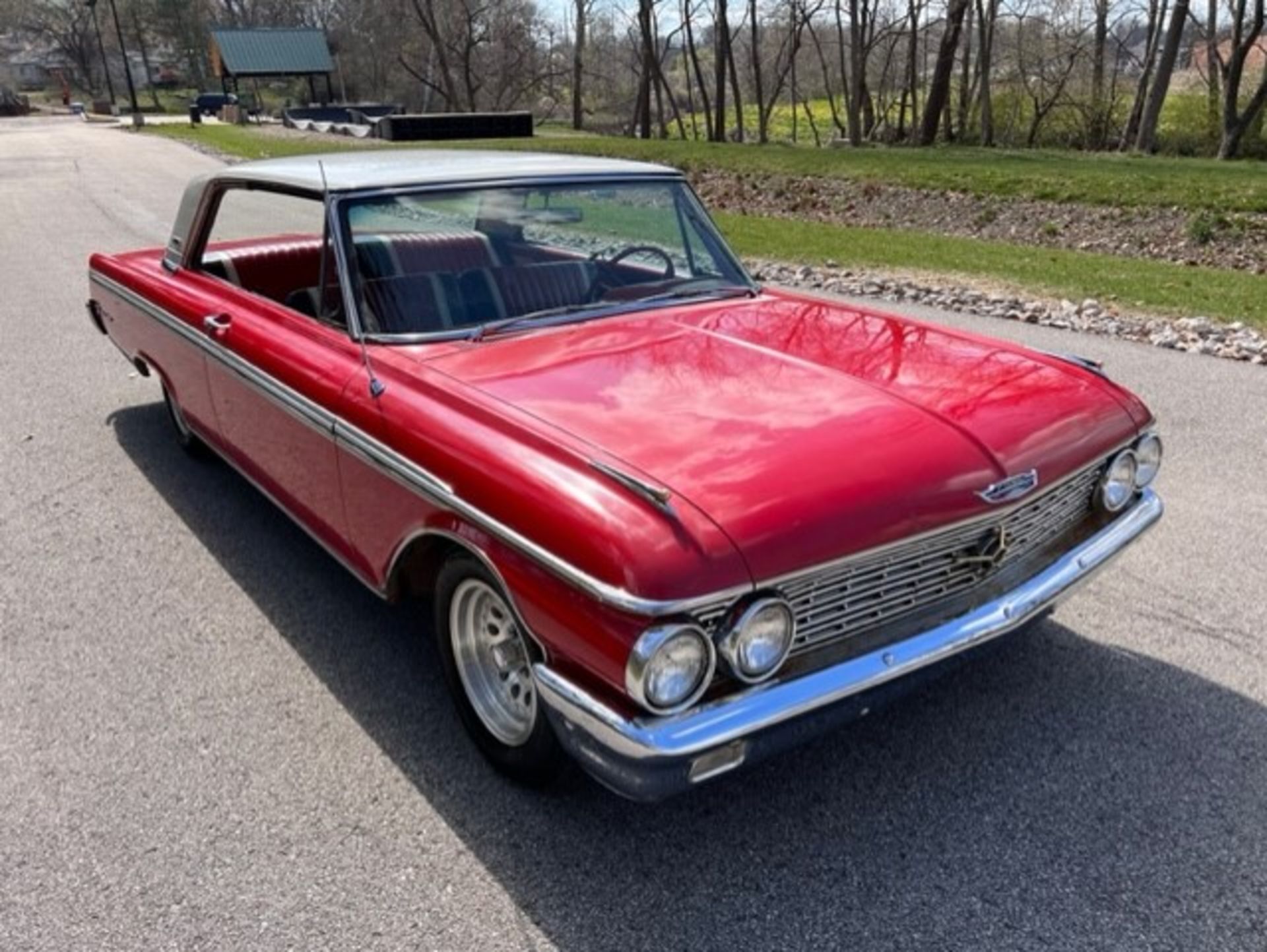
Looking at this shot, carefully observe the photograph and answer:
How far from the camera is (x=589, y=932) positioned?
223cm

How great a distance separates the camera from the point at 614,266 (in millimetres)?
3725

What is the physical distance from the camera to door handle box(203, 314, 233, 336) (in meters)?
3.89

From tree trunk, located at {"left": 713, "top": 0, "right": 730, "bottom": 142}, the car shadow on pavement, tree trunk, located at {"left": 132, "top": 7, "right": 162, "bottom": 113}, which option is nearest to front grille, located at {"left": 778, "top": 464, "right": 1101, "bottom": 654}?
the car shadow on pavement

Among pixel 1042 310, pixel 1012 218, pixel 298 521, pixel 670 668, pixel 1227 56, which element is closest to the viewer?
pixel 670 668

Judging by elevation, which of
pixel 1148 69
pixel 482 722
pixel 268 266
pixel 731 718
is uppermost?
pixel 1148 69

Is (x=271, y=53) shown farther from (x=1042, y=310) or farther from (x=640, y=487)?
(x=640, y=487)

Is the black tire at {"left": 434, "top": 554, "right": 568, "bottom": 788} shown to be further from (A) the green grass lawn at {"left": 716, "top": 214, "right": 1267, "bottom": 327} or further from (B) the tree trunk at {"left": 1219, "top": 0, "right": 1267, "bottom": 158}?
(B) the tree trunk at {"left": 1219, "top": 0, "right": 1267, "bottom": 158}

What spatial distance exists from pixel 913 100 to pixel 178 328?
109 ft

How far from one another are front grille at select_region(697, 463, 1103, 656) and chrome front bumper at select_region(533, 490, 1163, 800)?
0.08 meters

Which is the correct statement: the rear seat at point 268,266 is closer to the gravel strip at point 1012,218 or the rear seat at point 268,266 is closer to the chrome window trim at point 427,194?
the chrome window trim at point 427,194

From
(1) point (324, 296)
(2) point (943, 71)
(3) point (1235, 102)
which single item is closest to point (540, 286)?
(1) point (324, 296)

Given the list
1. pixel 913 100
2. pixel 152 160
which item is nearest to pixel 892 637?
pixel 152 160

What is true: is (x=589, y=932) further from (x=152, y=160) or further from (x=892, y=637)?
(x=152, y=160)

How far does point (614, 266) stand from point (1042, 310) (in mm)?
5677
